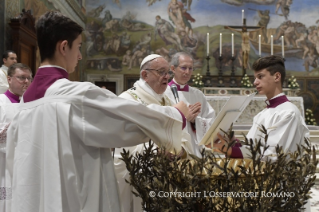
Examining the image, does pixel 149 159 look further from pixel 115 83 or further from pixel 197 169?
pixel 115 83

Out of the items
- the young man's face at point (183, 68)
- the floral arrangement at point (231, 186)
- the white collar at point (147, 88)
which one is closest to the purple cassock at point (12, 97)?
the white collar at point (147, 88)

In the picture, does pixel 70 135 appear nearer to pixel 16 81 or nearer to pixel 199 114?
pixel 16 81

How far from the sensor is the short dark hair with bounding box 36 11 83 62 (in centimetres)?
195

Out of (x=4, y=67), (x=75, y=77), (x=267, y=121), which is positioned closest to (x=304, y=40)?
(x=75, y=77)

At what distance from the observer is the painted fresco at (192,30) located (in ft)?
50.3

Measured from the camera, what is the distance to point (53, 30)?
77.0 inches

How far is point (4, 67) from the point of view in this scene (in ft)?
21.5

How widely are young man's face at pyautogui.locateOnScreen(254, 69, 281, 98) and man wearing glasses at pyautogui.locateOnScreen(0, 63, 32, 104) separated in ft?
7.43

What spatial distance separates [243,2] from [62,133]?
596 inches

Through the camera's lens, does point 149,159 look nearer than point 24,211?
Yes

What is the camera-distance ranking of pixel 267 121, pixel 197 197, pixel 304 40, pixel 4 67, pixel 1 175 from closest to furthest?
pixel 197 197 < pixel 267 121 < pixel 1 175 < pixel 4 67 < pixel 304 40

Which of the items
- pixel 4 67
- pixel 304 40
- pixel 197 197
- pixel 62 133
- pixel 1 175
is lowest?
pixel 1 175

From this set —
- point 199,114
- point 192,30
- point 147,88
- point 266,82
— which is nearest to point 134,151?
point 147,88

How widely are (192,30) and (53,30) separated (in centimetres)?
1394
